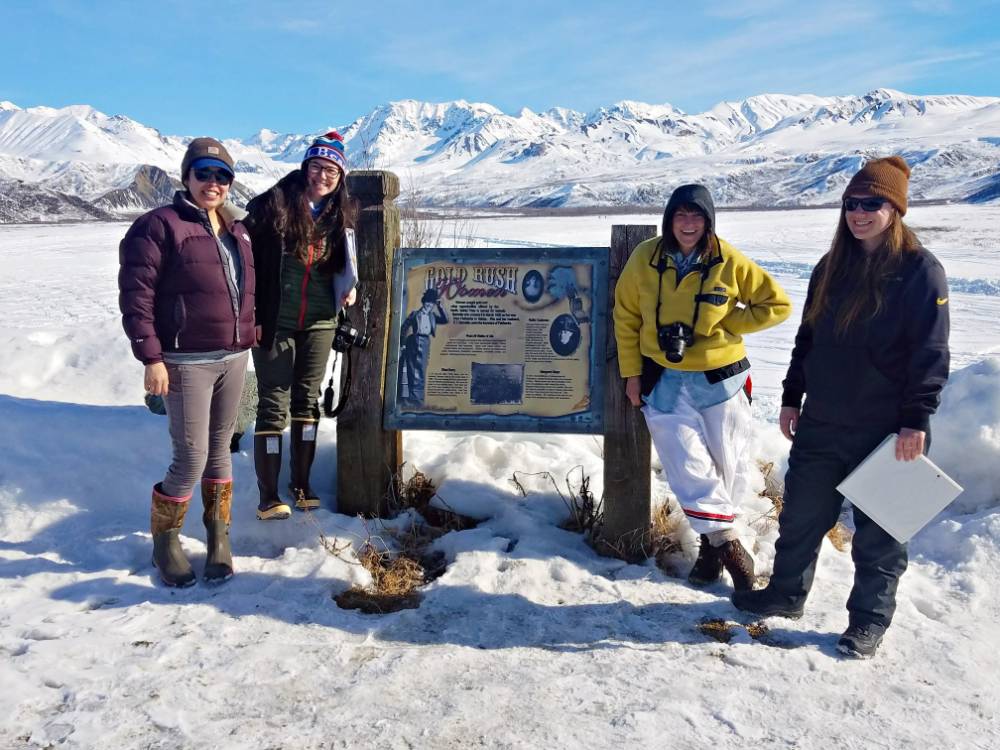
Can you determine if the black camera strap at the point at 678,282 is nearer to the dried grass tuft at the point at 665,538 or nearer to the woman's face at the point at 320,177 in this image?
the dried grass tuft at the point at 665,538

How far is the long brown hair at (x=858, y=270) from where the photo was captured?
295 cm

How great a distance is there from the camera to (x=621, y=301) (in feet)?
11.8

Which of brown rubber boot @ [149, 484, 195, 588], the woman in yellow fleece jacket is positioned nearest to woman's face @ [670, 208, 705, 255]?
the woman in yellow fleece jacket

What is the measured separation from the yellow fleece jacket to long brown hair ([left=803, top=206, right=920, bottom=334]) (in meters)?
0.29

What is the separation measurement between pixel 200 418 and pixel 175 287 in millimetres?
566

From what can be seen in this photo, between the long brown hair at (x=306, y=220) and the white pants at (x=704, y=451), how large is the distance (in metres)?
1.66

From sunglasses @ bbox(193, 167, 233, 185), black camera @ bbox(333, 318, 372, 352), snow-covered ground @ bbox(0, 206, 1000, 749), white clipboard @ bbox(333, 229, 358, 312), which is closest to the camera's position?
snow-covered ground @ bbox(0, 206, 1000, 749)

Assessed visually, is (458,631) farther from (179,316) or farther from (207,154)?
(207,154)

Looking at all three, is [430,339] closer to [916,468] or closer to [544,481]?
[544,481]

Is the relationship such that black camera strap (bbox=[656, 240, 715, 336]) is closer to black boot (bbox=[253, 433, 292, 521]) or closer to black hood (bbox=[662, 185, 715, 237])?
black hood (bbox=[662, 185, 715, 237])

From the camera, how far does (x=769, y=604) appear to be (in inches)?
130

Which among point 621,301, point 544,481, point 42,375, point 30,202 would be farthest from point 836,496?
point 30,202

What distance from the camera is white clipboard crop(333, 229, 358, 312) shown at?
3834mm

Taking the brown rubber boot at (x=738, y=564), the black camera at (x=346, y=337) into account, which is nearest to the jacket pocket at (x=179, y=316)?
the black camera at (x=346, y=337)
